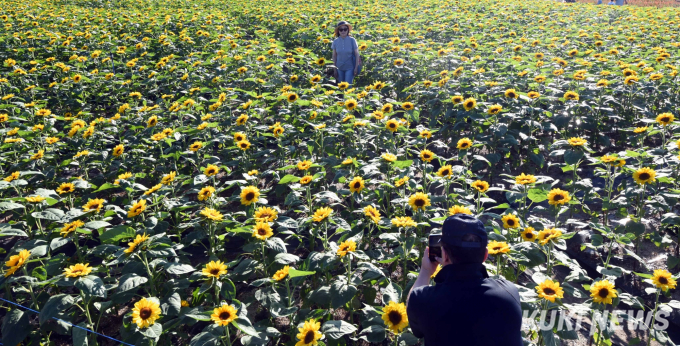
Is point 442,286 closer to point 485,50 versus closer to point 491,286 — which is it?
point 491,286

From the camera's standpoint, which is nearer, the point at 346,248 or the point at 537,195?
the point at 346,248

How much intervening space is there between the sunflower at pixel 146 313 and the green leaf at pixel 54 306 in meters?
0.45

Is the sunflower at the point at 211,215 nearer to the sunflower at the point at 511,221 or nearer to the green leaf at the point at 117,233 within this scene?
the green leaf at the point at 117,233

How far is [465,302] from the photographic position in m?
1.71

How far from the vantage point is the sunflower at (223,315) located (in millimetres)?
2287

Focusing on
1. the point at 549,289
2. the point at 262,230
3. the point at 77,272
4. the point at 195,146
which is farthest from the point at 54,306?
the point at 549,289

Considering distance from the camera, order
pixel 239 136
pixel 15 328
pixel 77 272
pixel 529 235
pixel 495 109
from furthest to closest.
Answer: pixel 495 109, pixel 239 136, pixel 529 235, pixel 15 328, pixel 77 272

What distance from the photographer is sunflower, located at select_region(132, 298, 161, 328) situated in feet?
A: 7.72

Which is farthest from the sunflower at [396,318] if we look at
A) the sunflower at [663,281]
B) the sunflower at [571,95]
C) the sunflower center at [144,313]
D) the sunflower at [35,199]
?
the sunflower at [571,95]

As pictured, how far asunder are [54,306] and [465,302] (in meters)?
2.21

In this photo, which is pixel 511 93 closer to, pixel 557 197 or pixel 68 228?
pixel 557 197

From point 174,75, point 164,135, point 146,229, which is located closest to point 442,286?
point 146,229

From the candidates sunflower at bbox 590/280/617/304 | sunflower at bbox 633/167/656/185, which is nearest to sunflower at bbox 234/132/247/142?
sunflower at bbox 590/280/617/304

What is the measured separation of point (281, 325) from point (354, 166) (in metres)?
1.45
